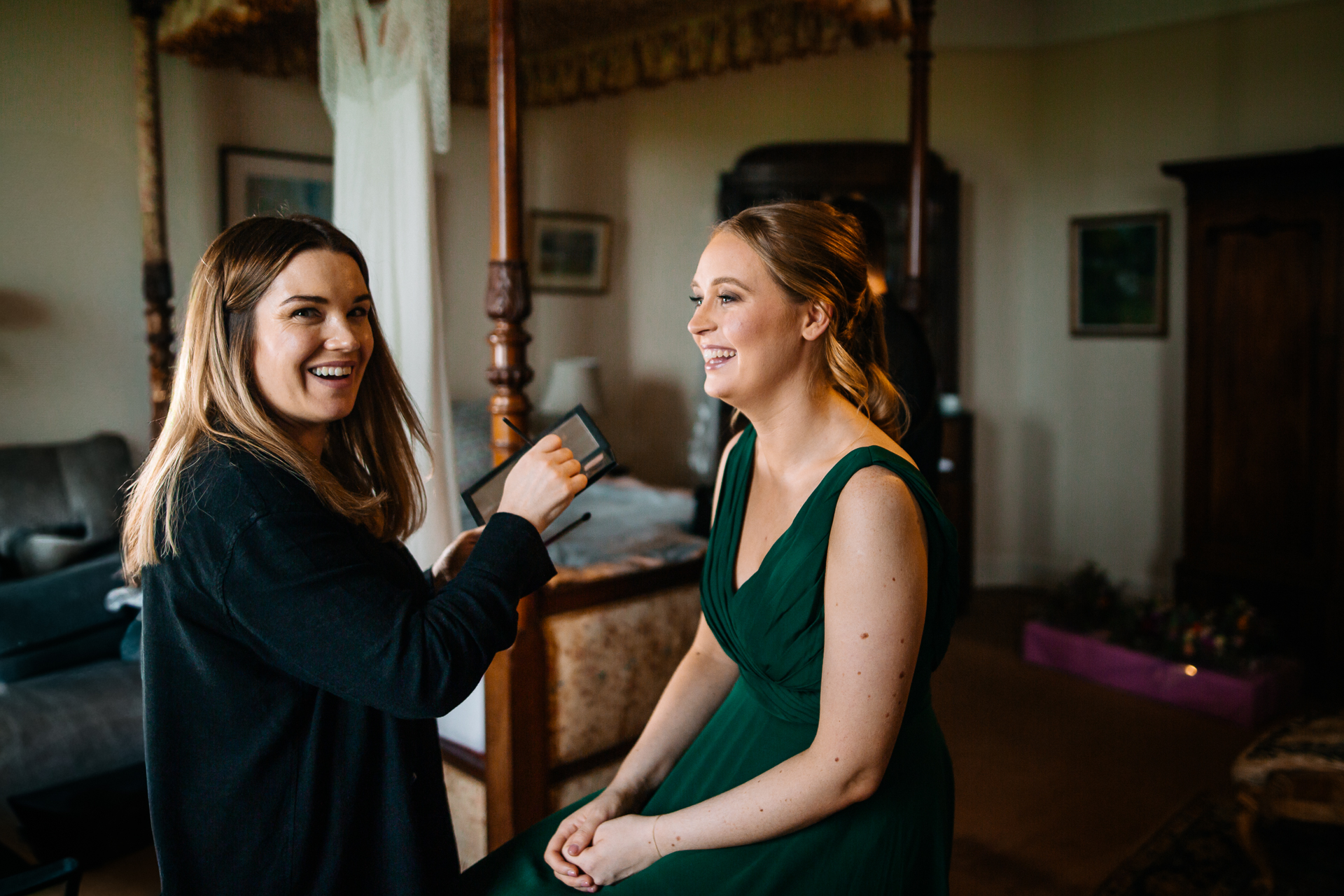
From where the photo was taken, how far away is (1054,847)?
2828 millimetres

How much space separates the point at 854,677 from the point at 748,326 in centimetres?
48

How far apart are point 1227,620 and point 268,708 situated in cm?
385

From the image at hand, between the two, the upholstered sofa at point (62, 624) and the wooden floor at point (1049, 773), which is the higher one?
the upholstered sofa at point (62, 624)

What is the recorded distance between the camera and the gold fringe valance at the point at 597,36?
11.2ft

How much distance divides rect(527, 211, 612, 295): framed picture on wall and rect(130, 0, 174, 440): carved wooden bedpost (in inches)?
80.2

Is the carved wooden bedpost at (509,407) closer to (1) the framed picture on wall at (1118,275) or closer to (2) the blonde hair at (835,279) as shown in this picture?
(2) the blonde hair at (835,279)

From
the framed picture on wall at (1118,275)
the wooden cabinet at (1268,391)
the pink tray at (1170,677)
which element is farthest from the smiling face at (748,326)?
the framed picture on wall at (1118,275)

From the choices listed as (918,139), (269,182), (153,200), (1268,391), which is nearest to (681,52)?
(918,139)

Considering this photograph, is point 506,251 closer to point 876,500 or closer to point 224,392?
point 224,392

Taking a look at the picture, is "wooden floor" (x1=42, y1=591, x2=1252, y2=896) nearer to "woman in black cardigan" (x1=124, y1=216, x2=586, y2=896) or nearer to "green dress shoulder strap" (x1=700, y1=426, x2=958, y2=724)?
"green dress shoulder strap" (x1=700, y1=426, x2=958, y2=724)

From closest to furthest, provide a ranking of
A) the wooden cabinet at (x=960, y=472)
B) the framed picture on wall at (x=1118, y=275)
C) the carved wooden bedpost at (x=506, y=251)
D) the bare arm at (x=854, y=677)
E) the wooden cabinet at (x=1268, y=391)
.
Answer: the bare arm at (x=854, y=677)
the carved wooden bedpost at (x=506, y=251)
the wooden cabinet at (x=1268, y=391)
the wooden cabinet at (x=960, y=472)
the framed picture on wall at (x=1118, y=275)

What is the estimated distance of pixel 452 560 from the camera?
5.19 feet

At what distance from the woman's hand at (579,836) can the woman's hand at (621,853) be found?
0.04 ft

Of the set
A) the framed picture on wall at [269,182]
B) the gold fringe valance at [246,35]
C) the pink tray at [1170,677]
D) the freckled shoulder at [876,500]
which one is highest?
the gold fringe valance at [246,35]
